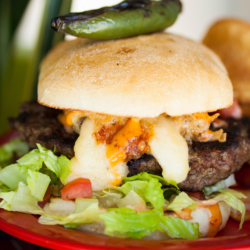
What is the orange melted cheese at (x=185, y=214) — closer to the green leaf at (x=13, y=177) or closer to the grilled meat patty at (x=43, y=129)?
the grilled meat patty at (x=43, y=129)

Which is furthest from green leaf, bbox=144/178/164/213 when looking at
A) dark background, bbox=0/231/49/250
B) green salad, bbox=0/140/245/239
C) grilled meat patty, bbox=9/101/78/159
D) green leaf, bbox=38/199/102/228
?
dark background, bbox=0/231/49/250

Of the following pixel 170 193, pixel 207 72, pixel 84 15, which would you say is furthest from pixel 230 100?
pixel 84 15

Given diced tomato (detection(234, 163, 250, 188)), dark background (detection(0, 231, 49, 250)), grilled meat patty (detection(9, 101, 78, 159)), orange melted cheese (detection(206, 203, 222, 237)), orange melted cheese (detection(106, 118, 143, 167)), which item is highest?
orange melted cheese (detection(106, 118, 143, 167))

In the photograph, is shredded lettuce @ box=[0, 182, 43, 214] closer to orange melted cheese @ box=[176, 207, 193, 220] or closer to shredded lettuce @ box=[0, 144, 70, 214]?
shredded lettuce @ box=[0, 144, 70, 214]

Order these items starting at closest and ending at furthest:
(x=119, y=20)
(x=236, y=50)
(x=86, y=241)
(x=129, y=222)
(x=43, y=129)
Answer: (x=86, y=241) < (x=129, y=222) < (x=119, y=20) < (x=43, y=129) < (x=236, y=50)

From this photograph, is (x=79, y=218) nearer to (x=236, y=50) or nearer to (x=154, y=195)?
(x=154, y=195)

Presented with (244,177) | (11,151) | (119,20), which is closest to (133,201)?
(119,20)

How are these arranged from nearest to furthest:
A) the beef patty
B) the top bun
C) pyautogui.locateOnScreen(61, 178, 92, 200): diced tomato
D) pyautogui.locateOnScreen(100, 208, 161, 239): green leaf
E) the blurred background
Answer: pyautogui.locateOnScreen(100, 208, 161, 239): green leaf < the top bun < pyautogui.locateOnScreen(61, 178, 92, 200): diced tomato < the beef patty < the blurred background
